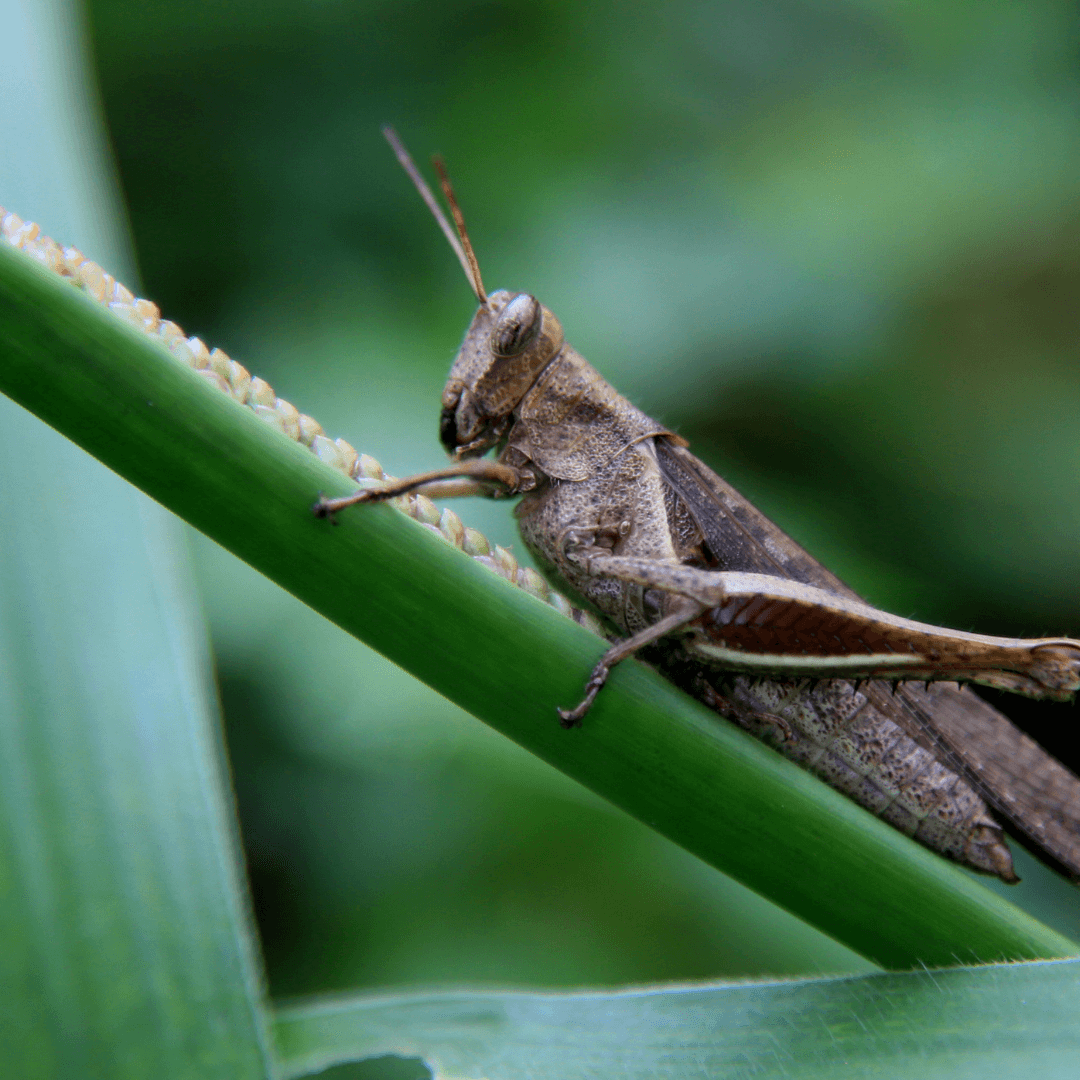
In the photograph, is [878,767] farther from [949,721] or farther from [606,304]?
[606,304]

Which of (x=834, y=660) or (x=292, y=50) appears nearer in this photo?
(x=834, y=660)

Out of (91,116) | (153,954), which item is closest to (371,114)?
(91,116)

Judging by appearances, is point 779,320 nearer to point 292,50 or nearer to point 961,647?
point 961,647

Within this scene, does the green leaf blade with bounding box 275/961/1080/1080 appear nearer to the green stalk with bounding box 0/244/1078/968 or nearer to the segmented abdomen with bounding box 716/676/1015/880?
the green stalk with bounding box 0/244/1078/968

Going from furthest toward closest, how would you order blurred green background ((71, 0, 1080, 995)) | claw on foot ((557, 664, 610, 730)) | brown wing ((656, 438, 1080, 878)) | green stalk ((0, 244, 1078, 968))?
Answer: 1. blurred green background ((71, 0, 1080, 995))
2. brown wing ((656, 438, 1080, 878))
3. claw on foot ((557, 664, 610, 730))
4. green stalk ((0, 244, 1078, 968))

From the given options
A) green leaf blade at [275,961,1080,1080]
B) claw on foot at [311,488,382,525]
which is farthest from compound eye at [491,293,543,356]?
green leaf blade at [275,961,1080,1080]

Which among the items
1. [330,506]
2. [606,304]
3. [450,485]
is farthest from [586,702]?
[606,304]

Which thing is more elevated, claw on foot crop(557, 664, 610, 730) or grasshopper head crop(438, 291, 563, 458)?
grasshopper head crop(438, 291, 563, 458)
